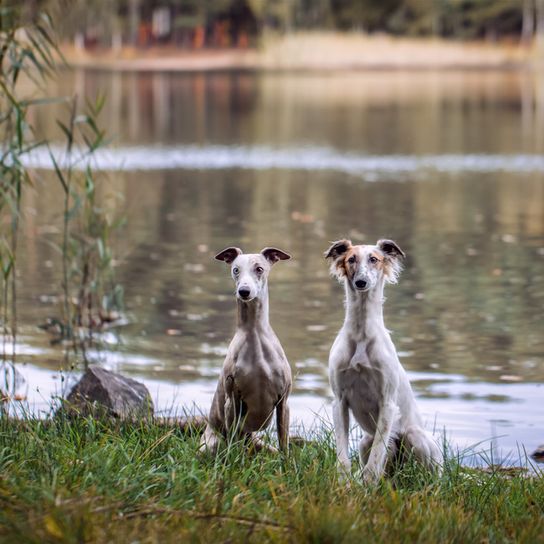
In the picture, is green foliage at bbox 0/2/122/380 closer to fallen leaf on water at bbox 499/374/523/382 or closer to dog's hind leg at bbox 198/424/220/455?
dog's hind leg at bbox 198/424/220/455

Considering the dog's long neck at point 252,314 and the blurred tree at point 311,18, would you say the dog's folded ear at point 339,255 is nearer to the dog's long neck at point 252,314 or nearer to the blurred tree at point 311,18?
the dog's long neck at point 252,314

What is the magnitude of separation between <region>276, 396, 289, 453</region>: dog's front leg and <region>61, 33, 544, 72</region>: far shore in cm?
6447

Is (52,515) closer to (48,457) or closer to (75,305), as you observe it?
(48,457)

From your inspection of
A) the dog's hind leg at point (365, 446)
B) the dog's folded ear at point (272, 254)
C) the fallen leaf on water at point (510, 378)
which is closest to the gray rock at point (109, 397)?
the dog's folded ear at point (272, 254)

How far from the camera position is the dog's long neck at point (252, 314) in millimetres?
6121

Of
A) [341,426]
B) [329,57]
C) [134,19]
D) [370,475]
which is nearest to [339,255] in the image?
[341,426]

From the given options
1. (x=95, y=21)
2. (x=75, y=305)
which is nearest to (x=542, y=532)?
(x=75, y=305)

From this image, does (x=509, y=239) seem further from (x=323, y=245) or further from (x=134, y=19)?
(x=134, y=19)

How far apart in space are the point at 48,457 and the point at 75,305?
600 cm

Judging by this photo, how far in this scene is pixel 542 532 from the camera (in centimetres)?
530

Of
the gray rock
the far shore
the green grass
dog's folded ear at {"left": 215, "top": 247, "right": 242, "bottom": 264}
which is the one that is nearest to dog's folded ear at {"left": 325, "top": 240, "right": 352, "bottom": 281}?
dog's folded ear at {"left": 215, "top": 247, "right": 242, "bottom": 264}

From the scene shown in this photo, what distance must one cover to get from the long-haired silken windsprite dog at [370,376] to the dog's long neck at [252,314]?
358mm

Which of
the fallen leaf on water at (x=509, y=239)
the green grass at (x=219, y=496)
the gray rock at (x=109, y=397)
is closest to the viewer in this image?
the green grass at (x=219, y=496)

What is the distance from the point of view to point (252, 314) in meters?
6.12
